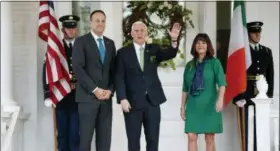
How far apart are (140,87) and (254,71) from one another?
1696mm

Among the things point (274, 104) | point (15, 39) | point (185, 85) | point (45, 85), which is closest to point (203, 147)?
point (274, 104)

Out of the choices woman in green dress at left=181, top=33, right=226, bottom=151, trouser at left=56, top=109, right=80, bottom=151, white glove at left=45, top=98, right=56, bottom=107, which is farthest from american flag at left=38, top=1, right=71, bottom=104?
woman in green dress at left=181, top=33, right=226, bottom=151

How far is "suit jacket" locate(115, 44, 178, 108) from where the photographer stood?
4715mm

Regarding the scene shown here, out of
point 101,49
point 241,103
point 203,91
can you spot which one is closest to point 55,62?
point 101,49

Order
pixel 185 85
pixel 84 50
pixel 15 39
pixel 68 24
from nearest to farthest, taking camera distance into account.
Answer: pixel 84 50 → pixel 185 85 → pixel 68 24 → pixel 15 39

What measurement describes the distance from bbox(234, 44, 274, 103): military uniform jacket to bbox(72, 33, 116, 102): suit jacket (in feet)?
5.74

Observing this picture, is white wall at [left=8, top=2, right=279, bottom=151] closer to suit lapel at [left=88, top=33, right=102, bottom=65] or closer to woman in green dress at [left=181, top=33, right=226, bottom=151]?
woman in green dress at [left=181, top=33, right=226, bottom=151]

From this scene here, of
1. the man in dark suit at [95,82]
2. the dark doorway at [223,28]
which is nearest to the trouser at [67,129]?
the man in dark suit at [95,82]

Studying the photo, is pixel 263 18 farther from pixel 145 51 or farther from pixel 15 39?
pixel 15 39

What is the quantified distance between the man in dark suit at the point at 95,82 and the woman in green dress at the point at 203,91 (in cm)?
78

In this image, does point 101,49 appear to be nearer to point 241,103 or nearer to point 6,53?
point 6,53

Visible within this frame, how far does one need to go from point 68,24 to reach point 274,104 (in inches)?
101

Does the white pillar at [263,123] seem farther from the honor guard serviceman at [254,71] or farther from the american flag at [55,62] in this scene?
the american flag at [55,62]

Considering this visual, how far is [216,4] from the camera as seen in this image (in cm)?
660
